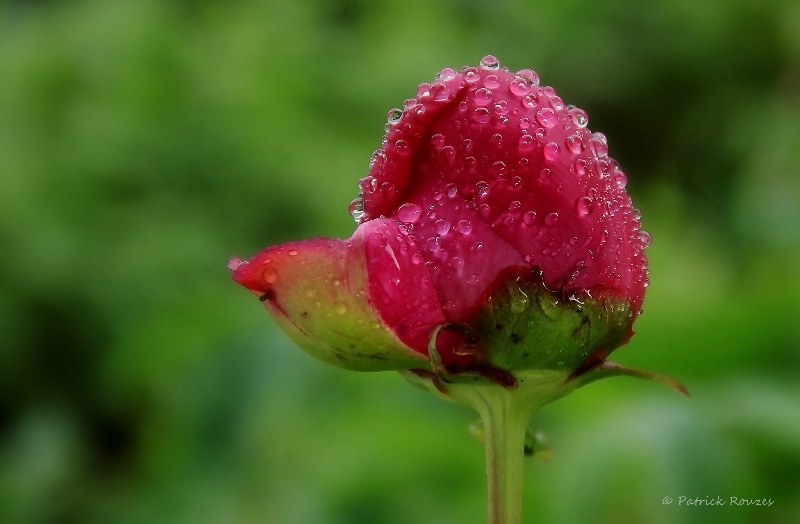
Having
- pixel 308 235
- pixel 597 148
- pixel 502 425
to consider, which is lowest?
pixel 308 235

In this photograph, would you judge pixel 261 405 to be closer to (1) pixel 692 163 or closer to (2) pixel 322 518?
(2) pixel 322 518

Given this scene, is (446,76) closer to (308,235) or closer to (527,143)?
(527,143)

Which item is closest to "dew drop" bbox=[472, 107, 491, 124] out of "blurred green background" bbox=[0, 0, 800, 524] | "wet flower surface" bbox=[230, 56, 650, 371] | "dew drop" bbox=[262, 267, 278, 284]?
"wet flower surface" bbox=[230, 56, 650, 371]

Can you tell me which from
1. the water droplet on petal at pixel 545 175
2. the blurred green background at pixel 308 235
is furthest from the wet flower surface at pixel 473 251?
the blurred green background at pixel 308 235

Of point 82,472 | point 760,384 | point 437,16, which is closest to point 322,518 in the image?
point 760,384

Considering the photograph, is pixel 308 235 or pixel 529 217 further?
pixel 308 235

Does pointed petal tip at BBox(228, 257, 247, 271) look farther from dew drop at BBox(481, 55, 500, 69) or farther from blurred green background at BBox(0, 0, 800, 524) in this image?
blurred green background at BBox(0, 0, 800, 524)

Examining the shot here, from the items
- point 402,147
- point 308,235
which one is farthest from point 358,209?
point 308,235
